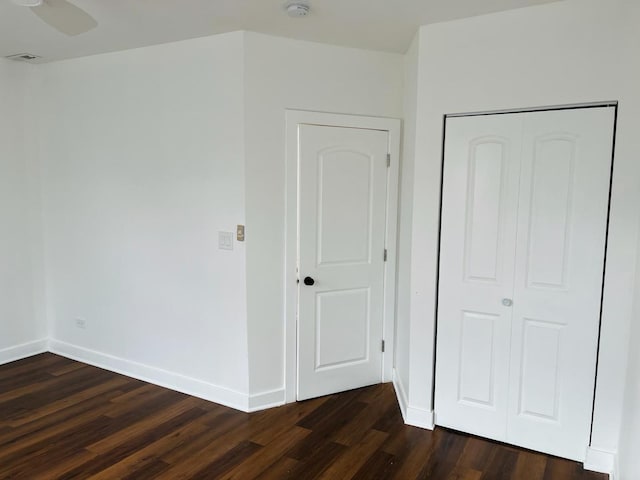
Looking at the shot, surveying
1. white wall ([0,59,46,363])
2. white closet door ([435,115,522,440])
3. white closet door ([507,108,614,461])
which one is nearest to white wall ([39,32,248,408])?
white wall ([0,59,46,363])

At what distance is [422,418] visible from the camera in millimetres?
2941

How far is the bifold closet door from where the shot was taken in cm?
246

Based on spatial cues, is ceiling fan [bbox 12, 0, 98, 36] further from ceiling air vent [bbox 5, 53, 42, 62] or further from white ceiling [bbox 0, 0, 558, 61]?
ceiling air vent [bbox 5, 53, 42, 62]

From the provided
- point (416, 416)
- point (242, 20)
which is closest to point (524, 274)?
point (416, 416)

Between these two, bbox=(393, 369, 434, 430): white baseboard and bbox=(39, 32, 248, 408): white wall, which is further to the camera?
bbox=(39, 32, 248, 408): white wall

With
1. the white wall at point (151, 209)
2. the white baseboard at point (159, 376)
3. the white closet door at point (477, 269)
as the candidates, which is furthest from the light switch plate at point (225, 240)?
the white closet door at point (477, 269)

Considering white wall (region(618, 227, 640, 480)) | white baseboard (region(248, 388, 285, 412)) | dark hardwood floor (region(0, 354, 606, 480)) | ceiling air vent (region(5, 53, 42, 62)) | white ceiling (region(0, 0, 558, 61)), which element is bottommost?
dark hardwood floor (region(0, 354, 606, 480))

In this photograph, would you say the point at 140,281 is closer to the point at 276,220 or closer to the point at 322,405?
the point at 276,220

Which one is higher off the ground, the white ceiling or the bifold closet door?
the white ceiling

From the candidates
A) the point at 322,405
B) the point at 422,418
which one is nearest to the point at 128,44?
the point at 322,405

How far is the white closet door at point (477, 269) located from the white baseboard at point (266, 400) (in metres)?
1.14

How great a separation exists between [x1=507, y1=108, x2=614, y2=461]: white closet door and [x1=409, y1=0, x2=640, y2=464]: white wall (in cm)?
8

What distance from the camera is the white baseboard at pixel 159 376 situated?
3191 mm

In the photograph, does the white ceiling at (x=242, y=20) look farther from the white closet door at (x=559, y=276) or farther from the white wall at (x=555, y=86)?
the white closet door at (x=559, y=276)
